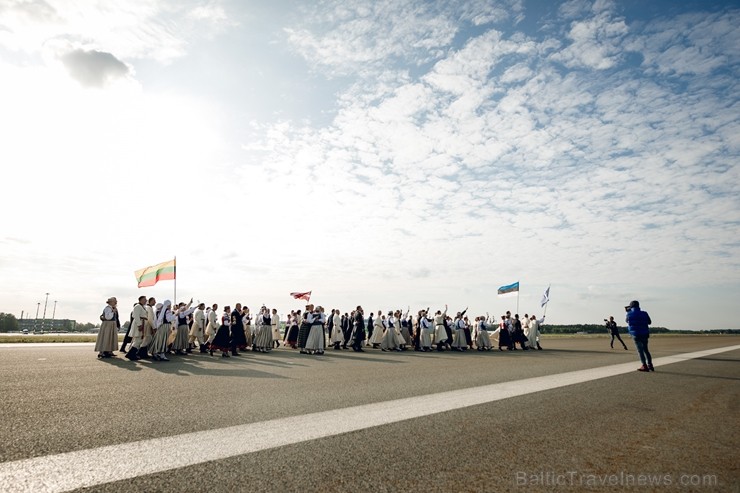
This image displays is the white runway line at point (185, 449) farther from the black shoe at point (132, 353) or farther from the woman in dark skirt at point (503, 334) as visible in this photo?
the woman in dark skirt at point (503, 334)

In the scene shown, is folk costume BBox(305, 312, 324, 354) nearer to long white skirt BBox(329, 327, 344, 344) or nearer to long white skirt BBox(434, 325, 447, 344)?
long white skirt BBox(329, 327, 344, 344)

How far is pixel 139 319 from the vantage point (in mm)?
12297

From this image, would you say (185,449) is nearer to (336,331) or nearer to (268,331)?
(268,331)

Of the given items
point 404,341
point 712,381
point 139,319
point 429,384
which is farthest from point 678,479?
point 404,341

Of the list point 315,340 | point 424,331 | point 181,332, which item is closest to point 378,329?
point 424,331

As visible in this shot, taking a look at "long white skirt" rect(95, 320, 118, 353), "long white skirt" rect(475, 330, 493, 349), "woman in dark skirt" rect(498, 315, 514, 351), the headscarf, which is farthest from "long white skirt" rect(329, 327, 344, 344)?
"long white skirt" rect(95, 320, 118, 353)

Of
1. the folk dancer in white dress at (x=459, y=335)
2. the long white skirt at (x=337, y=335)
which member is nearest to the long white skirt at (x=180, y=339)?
the long white skirt at (x=337, y=335)

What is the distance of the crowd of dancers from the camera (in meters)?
12.8

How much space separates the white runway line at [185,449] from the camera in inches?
114

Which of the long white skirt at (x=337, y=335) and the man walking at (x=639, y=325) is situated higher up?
the man walking at (x=639, y=325)

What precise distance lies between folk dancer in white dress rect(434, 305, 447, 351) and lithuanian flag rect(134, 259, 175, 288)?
15.2 metres

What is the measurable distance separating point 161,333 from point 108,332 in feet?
5.90

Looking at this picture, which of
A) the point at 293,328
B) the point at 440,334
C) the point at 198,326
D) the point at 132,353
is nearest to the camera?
the point at 132,353

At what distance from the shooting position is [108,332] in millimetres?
12883
